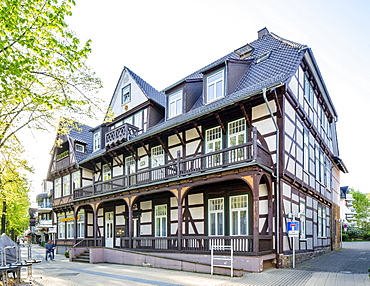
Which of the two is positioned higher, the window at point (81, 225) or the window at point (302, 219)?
the window at point (302, 219)

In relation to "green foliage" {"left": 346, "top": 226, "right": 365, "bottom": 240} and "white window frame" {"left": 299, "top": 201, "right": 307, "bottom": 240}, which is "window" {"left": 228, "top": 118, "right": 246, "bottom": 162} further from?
"green foliage" {"left": 346, "top": 226, "right": 365, "bottom": 240}

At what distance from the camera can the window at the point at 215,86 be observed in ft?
55.9

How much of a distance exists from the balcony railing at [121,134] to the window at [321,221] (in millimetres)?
12200

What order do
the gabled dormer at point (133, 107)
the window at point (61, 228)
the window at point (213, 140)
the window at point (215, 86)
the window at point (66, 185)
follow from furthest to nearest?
1. the window at point (61, 228)
2. the window at point (66, 185)
3. the gabled dormer at point (133, 107)
4. the window at point (215, 86)
5. the window at point (213, 140)

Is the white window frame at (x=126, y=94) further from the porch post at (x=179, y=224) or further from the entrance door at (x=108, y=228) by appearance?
the porch post at (x=179, y=224)

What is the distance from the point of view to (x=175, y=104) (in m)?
19.9

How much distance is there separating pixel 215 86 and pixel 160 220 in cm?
779

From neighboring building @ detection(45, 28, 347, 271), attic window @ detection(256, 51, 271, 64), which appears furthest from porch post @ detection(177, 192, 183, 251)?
attic window @ detection(256, 51, 271, 64)

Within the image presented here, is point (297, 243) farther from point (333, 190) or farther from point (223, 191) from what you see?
point (333, 190)

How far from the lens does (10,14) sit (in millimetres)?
8508

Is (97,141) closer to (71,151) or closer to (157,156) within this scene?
(71,151)

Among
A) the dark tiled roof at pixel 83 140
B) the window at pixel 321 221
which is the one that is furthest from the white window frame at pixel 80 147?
the window at pixel 321 221

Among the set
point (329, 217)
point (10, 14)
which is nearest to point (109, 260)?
point (10, 14)

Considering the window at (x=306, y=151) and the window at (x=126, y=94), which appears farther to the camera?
the window at (x=126, y=94)
